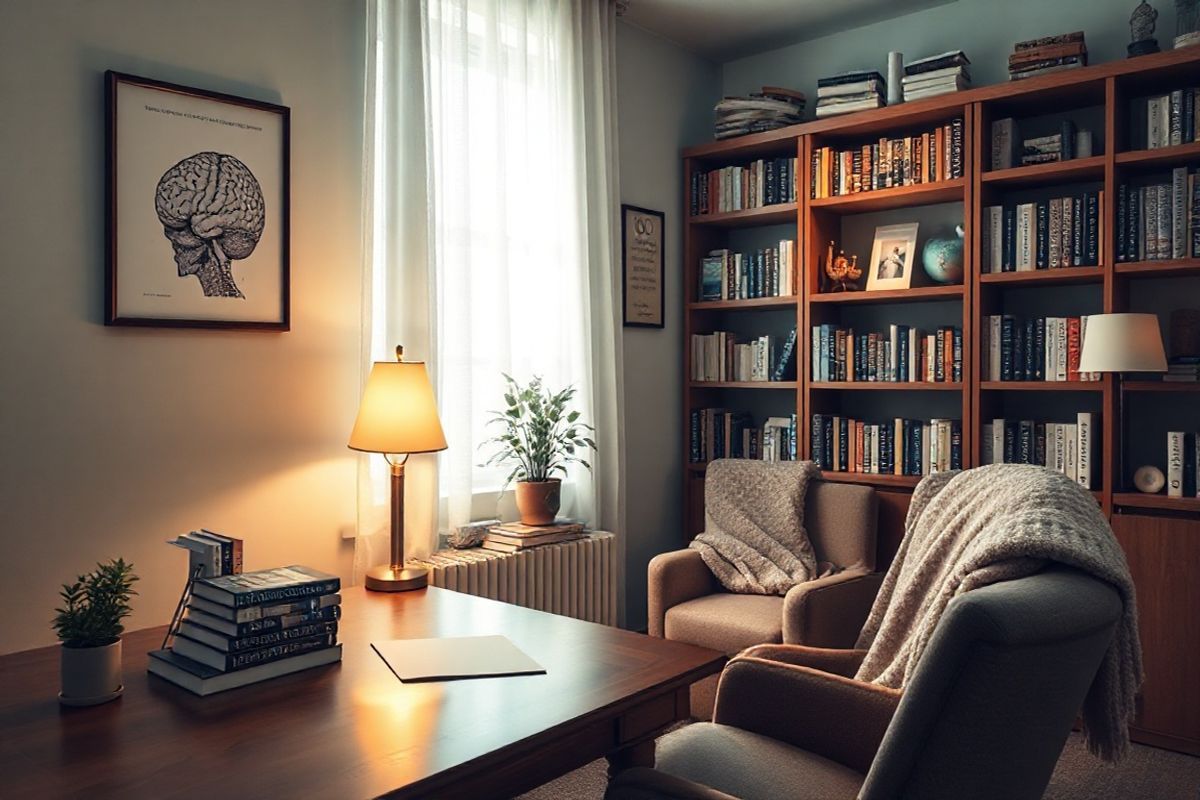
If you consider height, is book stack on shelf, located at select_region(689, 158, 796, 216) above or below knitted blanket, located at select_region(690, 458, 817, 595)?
above

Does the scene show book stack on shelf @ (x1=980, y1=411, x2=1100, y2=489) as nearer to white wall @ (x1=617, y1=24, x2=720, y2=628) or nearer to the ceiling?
white wall @ (x1=617, y1=24, x2=720, y2=628)

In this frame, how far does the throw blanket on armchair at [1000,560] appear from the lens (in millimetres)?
1437

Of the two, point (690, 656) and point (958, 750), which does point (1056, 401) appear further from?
point (958, 750)

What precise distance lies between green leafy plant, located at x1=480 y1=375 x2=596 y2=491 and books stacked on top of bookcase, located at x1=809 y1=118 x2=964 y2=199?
4.68 feet

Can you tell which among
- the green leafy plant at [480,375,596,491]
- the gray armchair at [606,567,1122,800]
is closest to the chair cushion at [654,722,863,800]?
the gray armchair at [606,567,1122,800]

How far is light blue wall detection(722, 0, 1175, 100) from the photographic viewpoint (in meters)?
3.45

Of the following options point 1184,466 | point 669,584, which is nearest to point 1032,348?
point 1184,466

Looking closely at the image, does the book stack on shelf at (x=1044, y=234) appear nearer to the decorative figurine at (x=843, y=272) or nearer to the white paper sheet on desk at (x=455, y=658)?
the decorative figurine at (x=843, y=272)

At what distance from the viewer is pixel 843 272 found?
3896mm

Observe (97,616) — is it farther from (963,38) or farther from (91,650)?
(963,38)

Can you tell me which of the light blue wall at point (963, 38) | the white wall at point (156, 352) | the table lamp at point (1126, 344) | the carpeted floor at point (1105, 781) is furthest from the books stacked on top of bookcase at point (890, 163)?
the carpeted floor at point (1105, 781)

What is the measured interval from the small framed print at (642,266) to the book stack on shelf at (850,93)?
0.84m

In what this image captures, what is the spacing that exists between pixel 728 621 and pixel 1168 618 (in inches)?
55.8

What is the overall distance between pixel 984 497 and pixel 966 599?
762mm
